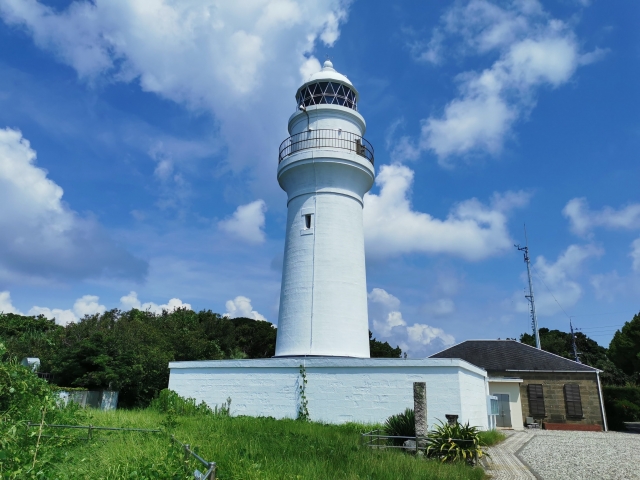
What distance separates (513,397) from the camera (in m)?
20.6

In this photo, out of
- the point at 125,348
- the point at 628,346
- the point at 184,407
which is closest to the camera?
the point at 184,407

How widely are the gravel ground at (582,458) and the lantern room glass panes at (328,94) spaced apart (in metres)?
12.7

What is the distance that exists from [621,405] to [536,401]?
15.0 feet

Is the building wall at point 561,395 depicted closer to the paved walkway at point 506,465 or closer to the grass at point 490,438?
the grass at point 490,438

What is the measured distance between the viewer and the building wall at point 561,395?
20.2m

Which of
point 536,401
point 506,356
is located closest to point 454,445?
point 536,401

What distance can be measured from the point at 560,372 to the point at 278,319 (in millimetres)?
13713

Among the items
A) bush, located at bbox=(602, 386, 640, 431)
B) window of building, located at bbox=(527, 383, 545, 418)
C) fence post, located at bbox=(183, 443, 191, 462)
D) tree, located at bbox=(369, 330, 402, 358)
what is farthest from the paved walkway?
tree, located at bbox=(369, 330, 402, 358)

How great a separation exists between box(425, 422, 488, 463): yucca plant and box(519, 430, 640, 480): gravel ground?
1.23 m

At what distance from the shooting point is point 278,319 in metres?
15.5

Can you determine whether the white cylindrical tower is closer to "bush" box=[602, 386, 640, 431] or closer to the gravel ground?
the gravel ground

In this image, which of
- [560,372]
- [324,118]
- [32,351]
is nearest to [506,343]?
[560,372]

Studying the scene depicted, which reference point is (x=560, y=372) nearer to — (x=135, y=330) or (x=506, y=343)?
(x=506, y=343)

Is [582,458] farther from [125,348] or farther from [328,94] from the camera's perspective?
[125,348]
